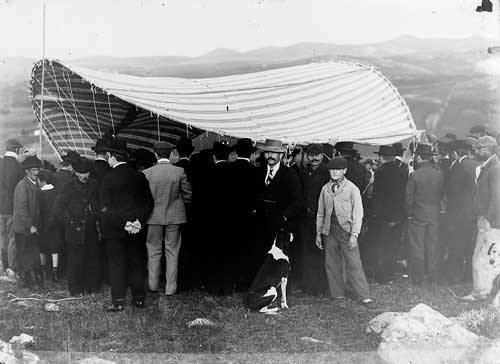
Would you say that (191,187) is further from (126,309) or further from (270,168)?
(126,309)

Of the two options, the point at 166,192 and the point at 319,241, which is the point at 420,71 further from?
the point at 166,192

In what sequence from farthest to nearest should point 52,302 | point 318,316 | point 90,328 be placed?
point 52,302
point 318,316
point 90,328

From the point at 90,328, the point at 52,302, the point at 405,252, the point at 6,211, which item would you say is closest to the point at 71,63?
the point at 6,211

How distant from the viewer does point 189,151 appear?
20.6ft

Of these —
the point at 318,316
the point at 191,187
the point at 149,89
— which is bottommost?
the point at 318,316

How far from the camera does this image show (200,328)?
4.70m

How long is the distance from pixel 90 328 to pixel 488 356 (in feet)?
11.0

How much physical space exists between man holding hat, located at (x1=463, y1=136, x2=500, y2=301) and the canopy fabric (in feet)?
5.57

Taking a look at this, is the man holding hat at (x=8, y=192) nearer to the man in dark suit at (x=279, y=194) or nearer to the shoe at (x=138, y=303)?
the shoe at (x=138, y=303)

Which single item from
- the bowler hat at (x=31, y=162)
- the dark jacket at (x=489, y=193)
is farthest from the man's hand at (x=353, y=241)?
the bowler hat at (x=31, y=162)

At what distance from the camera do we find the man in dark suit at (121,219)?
16.7 feet

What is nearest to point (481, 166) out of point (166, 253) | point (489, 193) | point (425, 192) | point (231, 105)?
point (489, 193)

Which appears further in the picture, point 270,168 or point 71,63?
point 71,63

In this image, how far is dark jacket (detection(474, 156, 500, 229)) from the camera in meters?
5.22
